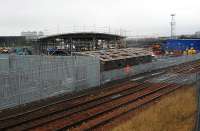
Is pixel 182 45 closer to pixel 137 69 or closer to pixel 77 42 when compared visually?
pixel 77 42

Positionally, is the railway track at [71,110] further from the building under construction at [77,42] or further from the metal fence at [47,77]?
the building under construction at [77,42]

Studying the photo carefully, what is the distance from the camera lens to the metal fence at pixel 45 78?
64.4 ft

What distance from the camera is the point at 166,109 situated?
17172 mm

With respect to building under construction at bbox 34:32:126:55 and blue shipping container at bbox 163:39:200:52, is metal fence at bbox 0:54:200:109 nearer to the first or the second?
building under construction at bbox 34:32:126:55

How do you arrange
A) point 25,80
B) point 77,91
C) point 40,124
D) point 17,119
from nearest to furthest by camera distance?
1. point 40,124
2. point 17,119
3. point 25,80
4. point 77,91

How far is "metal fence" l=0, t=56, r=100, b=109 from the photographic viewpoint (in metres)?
19.6

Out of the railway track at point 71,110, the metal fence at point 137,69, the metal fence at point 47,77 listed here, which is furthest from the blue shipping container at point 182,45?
the railway track at point 71,110

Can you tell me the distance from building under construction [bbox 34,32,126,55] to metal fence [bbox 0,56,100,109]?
24.5 meters

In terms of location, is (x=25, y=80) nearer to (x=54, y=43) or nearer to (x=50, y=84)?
(x=50, y=84)

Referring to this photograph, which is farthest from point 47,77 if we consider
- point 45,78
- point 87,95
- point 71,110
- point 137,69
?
point 137,69

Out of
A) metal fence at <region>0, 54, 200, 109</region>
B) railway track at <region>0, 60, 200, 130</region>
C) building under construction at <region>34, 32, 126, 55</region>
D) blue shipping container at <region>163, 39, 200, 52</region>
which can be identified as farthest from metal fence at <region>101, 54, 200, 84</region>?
blue shipping container at <region>163, 39, 200, 52</region>

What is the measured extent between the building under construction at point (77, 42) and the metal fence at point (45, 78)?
80.4 ft

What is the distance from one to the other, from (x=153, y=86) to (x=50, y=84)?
9.41 metres

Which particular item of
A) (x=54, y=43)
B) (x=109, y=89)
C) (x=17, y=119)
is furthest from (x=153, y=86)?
(x=54, y=43)
